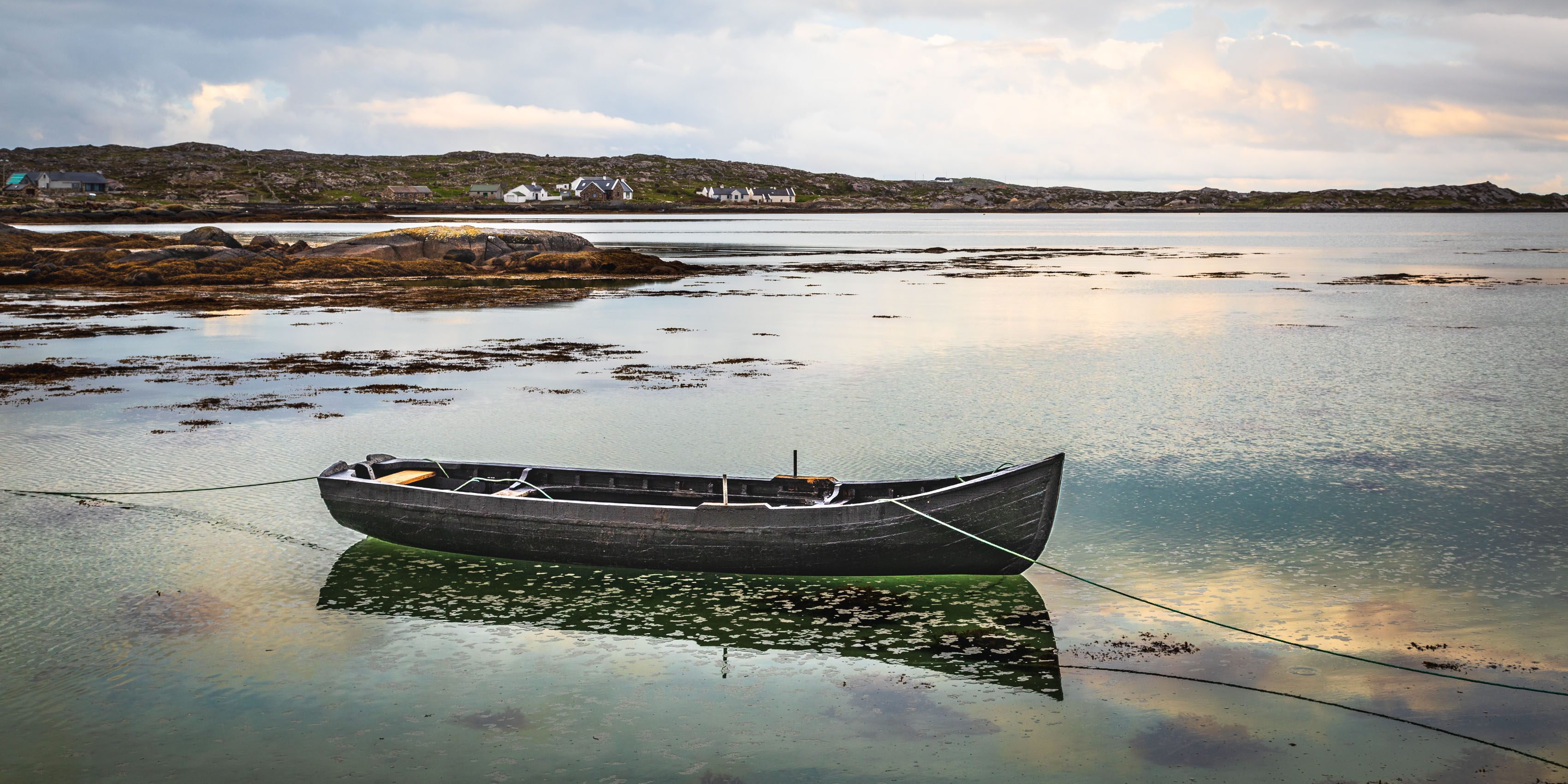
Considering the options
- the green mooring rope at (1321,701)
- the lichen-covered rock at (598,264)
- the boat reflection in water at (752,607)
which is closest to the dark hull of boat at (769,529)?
the boat reflection in water at (752,607)

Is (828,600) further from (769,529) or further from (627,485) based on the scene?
(627,485)

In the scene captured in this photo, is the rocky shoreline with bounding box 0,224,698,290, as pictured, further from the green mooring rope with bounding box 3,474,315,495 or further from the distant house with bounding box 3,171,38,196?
the distant house with bounding box 3,171,38,196

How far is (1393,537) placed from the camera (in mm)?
16094

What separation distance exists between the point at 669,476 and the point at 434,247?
62710 millimetres

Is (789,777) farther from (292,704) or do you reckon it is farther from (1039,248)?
(1039,248)

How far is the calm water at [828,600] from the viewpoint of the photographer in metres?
10.3

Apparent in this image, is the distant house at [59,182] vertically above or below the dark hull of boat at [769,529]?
above

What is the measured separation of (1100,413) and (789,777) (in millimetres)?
17847

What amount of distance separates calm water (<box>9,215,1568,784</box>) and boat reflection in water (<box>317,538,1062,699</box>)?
0.20 ft

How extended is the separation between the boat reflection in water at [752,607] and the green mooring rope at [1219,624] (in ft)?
1.99

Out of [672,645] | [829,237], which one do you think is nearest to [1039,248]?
[829,237]

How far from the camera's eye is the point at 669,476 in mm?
16500

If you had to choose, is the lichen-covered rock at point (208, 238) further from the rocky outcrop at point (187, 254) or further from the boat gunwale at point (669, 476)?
the boat gunwale at point (669, 476)

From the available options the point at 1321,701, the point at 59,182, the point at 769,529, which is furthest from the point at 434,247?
the point at 59,182
